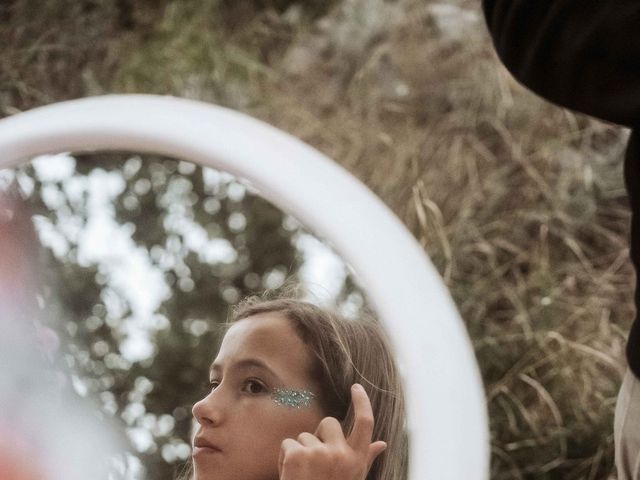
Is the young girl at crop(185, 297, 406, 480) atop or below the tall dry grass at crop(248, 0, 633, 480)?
atop

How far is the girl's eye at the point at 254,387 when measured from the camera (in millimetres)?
622

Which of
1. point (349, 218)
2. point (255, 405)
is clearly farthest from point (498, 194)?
point (255, 405)

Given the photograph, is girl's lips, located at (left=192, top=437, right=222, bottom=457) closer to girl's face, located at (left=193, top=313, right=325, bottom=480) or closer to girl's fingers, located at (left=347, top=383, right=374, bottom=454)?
girl's face, located at (left=193, top=313, right=325, bottom=480)

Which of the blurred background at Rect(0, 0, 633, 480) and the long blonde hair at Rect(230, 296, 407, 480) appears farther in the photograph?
the blurred background at Rect(0, 0, 633, 480)

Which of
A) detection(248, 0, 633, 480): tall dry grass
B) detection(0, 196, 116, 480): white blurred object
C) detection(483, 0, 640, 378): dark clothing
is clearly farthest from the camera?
detection(248, 0, 633, 480): tall dry grass

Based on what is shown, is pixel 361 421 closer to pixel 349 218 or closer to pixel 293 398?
pixel 293 398

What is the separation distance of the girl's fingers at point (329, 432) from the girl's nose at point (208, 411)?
0.26 feet

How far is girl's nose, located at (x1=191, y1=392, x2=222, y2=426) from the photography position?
2.03 ft

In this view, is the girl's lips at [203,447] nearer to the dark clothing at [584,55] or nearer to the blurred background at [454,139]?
the dark clothing at [584,55]

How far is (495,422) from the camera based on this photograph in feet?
3.51

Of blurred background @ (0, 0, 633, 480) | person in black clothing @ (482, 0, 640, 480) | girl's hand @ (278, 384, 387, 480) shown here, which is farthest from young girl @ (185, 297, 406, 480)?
blurred background @ (0, 0, 633, 480)

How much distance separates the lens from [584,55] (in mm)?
558

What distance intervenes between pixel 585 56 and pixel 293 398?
1.10 ft

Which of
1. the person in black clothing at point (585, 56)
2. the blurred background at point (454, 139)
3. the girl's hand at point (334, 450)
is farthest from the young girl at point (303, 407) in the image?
the blurred background at point (454, 139)
